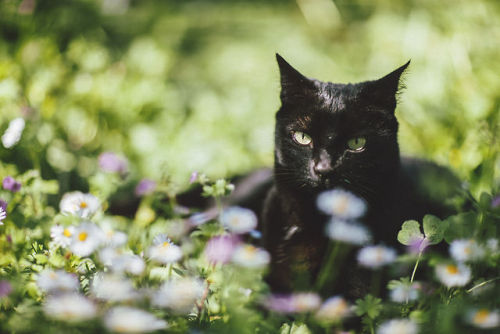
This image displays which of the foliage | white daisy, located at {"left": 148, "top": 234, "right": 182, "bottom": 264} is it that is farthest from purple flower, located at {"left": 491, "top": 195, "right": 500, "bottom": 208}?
white daisy, located at {"left": 148, "top": 234, "right": 182, "bottom": 264}

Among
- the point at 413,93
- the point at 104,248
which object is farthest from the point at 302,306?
the point at 413,93

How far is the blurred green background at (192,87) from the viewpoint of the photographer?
178 cm

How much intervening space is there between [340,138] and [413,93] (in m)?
1.42

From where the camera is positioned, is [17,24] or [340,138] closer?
[340,138]

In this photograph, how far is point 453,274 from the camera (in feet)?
2.78

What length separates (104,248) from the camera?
0.87 metres

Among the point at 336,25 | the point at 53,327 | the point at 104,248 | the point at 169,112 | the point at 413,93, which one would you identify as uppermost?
the point at 336,25

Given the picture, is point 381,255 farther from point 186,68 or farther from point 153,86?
point 186,68

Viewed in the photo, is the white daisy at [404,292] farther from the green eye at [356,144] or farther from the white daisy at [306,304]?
the green eye at [356,144]

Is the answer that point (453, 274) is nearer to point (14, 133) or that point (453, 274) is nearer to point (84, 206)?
point (84, 206)

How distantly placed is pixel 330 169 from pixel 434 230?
298 mm

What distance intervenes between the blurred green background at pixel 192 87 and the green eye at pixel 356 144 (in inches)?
13.8

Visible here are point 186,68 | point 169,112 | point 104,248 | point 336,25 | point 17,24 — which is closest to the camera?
point 104,248

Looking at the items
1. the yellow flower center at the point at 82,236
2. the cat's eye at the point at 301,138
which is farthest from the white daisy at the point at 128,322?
the cat's eye at the point at 301,138
